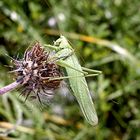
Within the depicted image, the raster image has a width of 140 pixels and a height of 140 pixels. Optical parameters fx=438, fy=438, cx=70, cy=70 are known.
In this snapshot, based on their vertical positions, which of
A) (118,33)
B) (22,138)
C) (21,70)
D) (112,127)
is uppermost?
(21,70)

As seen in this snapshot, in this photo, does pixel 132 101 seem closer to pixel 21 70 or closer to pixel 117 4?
pixel 117 4

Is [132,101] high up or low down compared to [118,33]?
down

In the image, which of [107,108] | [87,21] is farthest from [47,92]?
[87,21]

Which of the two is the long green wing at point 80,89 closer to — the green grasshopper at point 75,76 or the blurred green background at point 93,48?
the green grasshopper at point 75,76

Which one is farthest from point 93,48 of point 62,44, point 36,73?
point 36,73

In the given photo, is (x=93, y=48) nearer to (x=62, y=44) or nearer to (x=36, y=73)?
(x=62, y=44)

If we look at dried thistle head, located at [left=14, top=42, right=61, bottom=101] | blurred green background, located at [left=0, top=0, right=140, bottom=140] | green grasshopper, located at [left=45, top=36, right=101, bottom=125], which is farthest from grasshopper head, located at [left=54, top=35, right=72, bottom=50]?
blurred green background, located at [left=0, top=0, right=140, bottom=140]

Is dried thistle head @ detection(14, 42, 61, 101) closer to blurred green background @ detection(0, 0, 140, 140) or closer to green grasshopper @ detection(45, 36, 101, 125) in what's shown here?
green grasshopper @ detection(45, 36, 101, 125)

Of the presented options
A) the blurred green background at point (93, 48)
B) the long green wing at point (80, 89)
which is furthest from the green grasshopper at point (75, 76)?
the blurred green background at point (93, 48)
